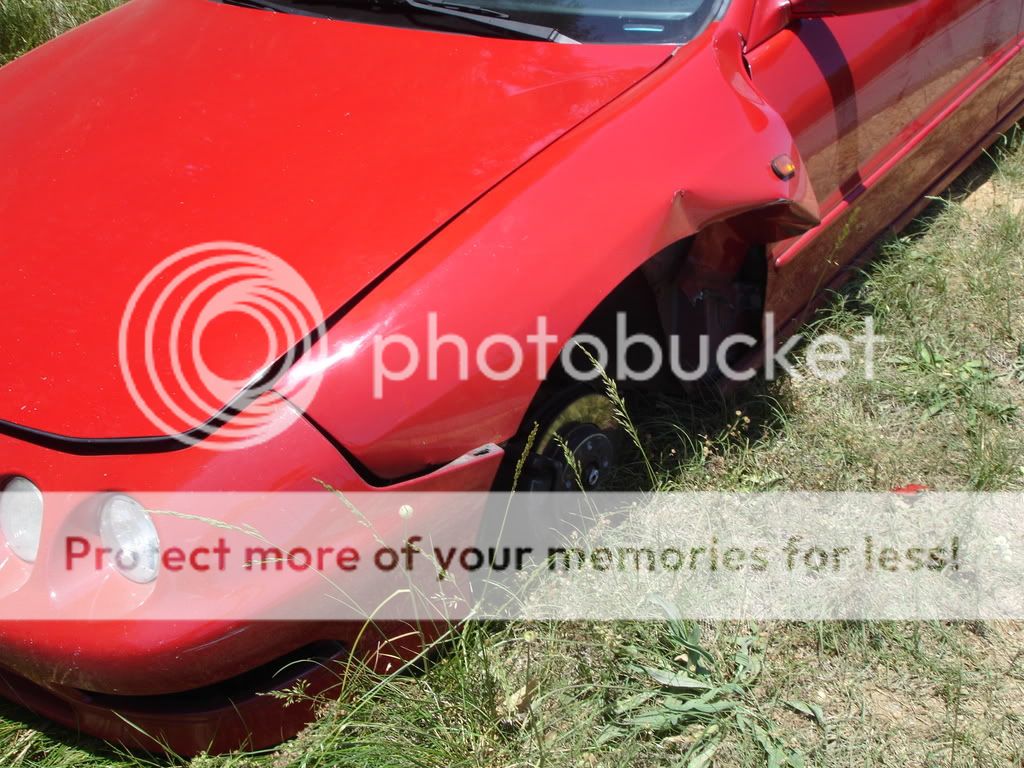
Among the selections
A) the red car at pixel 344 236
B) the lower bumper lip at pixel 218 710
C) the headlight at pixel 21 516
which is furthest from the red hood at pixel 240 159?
the lower bumper lip at pixel 218 710

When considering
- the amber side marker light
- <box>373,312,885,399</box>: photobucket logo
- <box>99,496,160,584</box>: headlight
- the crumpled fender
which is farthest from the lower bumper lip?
the amber side marker light

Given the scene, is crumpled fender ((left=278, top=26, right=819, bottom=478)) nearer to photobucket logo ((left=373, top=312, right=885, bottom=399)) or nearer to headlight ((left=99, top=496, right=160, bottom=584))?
photobucket logo ((left=373, top=312, right=885, bottom=399))

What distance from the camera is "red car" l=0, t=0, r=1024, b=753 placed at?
167 cm

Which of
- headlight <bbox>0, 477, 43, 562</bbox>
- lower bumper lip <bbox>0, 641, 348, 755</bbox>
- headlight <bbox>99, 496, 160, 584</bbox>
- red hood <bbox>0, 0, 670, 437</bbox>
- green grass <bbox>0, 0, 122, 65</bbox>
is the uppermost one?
green grass <bbox>0, 0, 122, 65</bbox>

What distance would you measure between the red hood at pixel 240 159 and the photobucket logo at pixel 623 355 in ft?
0.56

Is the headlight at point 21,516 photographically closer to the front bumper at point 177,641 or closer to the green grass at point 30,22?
the front bumper at point 177,641

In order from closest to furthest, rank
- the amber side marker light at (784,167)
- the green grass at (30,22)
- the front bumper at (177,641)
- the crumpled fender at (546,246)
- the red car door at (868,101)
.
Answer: the front bumper at (177,641) < the crumpled fender at (546,246) < the amber side marker light at (784,167) < the red car door at (868,101) < the green grass at (30,22)

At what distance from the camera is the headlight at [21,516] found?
5.52ft

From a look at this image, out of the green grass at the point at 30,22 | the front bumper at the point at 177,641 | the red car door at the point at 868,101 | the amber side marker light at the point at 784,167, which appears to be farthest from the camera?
the green grass at the point at 30,22

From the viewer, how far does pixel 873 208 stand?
2887mm

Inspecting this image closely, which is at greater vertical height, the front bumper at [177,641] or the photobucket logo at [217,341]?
the photobucket logo at [217,341]

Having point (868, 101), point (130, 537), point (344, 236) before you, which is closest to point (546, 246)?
point (344, 236)

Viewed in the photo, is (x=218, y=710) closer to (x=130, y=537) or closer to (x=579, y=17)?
(x=130, y=537)

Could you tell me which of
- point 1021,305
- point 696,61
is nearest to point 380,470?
point 696,61
